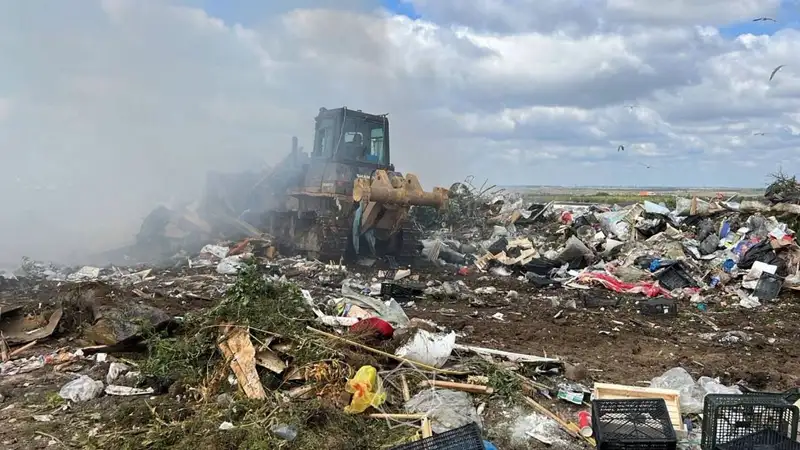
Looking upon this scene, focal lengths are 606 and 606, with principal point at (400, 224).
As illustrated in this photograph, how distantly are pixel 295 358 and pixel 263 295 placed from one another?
85 centimetres

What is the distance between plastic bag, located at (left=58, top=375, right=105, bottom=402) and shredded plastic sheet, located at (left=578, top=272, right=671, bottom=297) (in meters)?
7.64

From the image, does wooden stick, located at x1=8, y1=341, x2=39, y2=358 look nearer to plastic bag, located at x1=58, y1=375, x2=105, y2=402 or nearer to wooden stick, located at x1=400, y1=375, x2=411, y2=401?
plastic bag, located at x1=58, y1=375, x2=105, y2=402

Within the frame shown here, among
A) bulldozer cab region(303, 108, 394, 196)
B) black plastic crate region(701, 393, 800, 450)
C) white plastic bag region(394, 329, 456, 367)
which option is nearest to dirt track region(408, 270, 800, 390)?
white plastic bag region(394, 329, 456, 367)

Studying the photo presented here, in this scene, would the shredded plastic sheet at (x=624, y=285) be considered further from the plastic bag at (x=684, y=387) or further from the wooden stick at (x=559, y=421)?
the wooden stick at (x=559, y=421)

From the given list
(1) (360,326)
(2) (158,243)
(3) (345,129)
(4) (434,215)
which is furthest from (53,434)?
(4) (434,215)

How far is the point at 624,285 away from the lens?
979cm

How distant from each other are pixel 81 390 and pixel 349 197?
7216 millimetres

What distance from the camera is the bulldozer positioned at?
11.0 m

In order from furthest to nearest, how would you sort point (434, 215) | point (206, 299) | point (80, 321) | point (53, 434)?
1. point (434, 215)
2. point (206, 299)
3. point (80, 321)
4. point (53, 434)

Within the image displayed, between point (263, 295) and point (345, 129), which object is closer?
point (263, 295)

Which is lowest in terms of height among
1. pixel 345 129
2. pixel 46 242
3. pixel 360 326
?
pixel 46 242

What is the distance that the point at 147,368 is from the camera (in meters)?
4.86

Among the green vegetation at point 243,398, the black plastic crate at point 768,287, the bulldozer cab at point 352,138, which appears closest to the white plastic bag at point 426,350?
the green vegetation at point 243,398

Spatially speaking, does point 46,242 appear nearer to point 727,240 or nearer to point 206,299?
point 206,299
